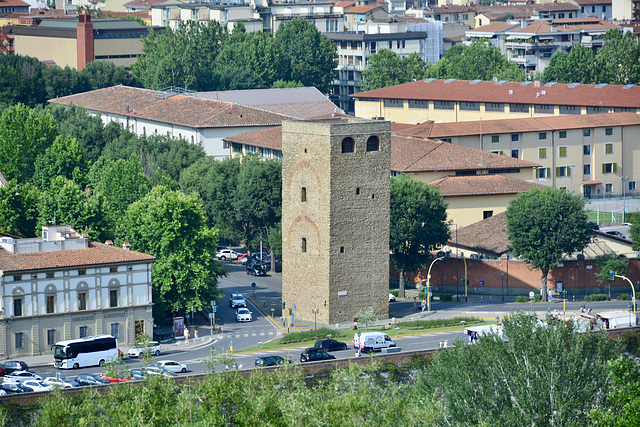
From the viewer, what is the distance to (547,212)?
11094cm

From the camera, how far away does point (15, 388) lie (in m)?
77.1

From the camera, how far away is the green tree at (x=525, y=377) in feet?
224

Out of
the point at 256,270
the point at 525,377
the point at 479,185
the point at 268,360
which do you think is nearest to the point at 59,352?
the point at 268,360

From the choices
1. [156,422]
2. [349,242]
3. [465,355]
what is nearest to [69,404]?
[156,422]

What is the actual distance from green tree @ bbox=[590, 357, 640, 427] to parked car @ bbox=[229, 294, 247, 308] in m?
55.2

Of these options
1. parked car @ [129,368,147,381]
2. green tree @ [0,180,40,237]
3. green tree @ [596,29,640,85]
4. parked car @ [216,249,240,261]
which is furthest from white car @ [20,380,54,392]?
green tree @ [596,29,640,85]

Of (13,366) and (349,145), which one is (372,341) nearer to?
(349,145)

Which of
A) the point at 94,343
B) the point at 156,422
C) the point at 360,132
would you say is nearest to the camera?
the point at 156,422

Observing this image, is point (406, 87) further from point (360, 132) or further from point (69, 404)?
point (69, 404)

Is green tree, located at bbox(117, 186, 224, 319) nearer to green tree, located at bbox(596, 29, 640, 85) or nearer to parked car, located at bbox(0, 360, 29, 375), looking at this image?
parked car, located at bbox(0, 360, 29, 375)

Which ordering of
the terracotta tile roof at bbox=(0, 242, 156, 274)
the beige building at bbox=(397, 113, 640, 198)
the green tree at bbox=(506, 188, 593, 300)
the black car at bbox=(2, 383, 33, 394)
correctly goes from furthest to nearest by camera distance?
the beige building at bbox=(397, 113, 640, 198), the green tree at bbox=(506, 188, 593, 300), the terracotta tile roof at bbox=(0, 242, 156, 274), the black car at bbox=(2, 383, 33, 394)

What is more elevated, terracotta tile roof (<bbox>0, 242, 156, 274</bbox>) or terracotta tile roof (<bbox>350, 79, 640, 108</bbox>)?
terracotta tile roof (<bbox>350, 79, 640, 108</bbox>)

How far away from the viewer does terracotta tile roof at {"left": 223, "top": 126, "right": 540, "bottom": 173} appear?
132m

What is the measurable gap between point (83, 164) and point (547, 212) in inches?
2003
